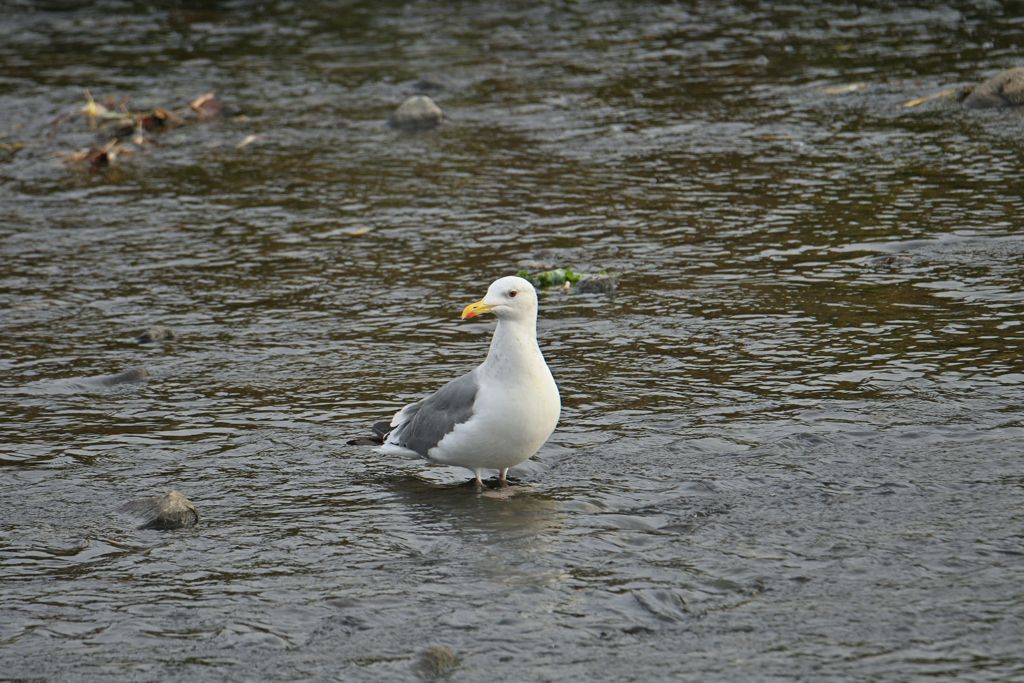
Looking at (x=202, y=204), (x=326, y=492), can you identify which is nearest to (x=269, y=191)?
(x=202, y=204)

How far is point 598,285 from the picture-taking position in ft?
31.4

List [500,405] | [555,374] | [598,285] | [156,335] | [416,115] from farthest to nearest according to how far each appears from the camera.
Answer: [416,115], [598,285], [156,335], [555,374], [500,405]

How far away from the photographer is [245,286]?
400 inches

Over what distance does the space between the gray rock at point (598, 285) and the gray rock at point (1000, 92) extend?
271 inches

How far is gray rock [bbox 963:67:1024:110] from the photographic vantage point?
538 inches

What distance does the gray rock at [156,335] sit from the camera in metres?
8.96

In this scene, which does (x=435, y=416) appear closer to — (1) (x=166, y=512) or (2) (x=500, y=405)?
(2) (x=500, y=405)

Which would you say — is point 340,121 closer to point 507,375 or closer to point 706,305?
point 706,305

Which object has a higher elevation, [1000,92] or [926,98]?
[1000,92]

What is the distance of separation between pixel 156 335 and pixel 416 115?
7.15 meters

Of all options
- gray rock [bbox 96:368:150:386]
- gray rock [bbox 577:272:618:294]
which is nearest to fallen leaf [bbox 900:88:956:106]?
gray rock [bbox 577:272:618:294]

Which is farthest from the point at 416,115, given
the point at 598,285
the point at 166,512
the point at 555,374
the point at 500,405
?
the point at 166,512

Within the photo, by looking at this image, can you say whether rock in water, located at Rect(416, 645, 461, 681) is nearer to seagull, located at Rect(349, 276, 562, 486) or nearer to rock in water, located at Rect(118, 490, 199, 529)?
seagull, located at Rect(349, 276, 562, 486)

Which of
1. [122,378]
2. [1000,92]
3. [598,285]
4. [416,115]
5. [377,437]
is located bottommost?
[122,378]
